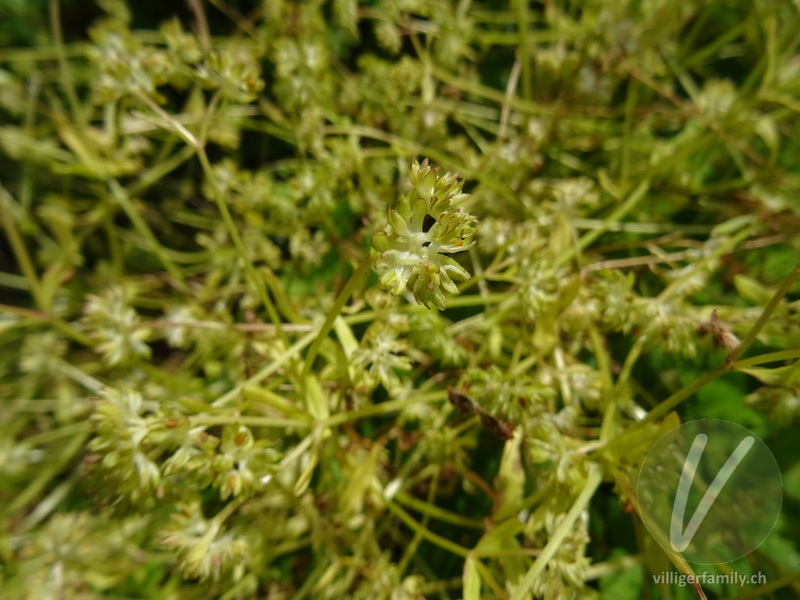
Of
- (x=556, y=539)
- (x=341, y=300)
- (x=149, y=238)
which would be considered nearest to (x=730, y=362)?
(x=556, y=539)

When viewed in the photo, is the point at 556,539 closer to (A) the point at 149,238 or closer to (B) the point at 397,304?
(B) the point at 397,304

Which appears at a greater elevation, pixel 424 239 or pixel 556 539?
pixel 424 239

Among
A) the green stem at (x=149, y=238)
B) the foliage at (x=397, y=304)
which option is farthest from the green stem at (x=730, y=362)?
the green stem at (x=149, y=238)

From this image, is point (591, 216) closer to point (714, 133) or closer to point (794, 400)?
point (714, 133)

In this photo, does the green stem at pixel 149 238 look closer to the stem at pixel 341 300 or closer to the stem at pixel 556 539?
the stem at pixel 341 300

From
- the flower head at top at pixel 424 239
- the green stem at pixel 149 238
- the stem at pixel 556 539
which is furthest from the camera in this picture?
the green stem at pixel 149 238

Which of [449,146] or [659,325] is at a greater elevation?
[449,146]

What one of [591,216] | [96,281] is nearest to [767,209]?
[591,216]
